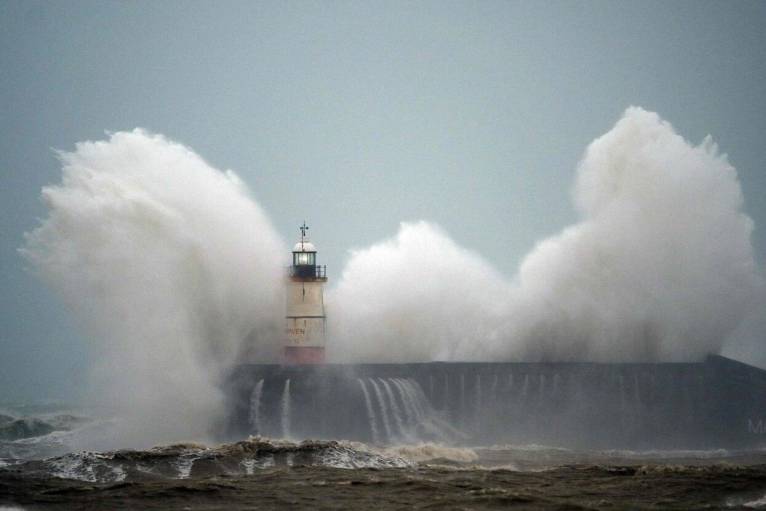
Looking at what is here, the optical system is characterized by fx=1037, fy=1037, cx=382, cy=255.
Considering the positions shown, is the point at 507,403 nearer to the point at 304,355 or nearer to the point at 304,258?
the point at 304,355

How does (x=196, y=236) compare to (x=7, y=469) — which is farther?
(x=196, y=236)

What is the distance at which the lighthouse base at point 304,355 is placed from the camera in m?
39.9

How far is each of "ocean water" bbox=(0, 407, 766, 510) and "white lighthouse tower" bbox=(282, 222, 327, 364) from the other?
39.0 feet

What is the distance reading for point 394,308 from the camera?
4575 cm

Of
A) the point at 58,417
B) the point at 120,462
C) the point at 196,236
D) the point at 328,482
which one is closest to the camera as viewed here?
the point at 328,482

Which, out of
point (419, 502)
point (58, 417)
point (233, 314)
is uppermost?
point (233, 314)

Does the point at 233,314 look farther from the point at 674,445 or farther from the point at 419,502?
the point at 419,502

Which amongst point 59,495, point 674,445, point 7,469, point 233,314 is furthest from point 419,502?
point 233,314

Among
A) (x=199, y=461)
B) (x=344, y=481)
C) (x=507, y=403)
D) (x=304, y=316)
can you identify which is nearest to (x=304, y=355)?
(x=304, y=316)

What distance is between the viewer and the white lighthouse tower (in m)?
40.1

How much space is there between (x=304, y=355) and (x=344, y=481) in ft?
62.0

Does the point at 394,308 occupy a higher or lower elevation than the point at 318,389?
higher

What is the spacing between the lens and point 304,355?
131ft

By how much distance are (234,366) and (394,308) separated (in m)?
10.9
